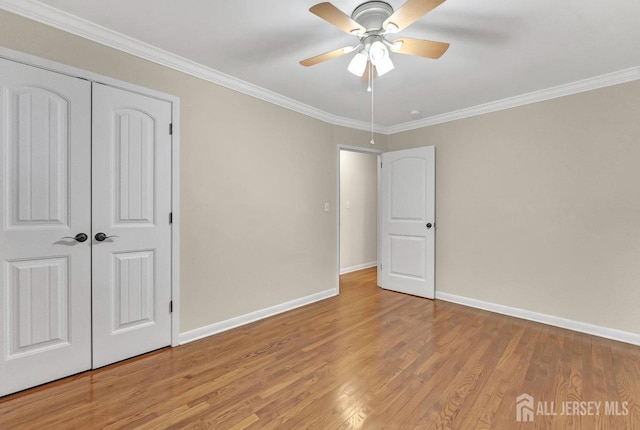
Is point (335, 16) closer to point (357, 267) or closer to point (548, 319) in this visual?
point (548, 319)

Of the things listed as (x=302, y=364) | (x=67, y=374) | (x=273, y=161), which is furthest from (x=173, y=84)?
(x=302, y=364)

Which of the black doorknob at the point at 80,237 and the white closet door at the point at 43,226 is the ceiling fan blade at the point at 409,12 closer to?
the white closet door at the point at 43,226

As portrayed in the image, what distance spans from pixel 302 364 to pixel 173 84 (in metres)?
2.56

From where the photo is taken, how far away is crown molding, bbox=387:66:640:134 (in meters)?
2.64

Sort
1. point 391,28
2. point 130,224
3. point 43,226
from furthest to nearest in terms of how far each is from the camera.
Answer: point 130,224 → point 43,226 → point 391,28

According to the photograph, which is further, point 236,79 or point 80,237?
point 236,79

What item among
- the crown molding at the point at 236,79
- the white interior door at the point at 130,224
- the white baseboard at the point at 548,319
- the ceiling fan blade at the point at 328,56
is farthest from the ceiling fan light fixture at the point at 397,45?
the white baseboard at the point at 548,319

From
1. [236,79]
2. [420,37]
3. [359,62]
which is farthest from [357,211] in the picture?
[359,62]

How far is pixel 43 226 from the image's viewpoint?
1.93 m

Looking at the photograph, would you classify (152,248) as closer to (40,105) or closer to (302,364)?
(40,105)

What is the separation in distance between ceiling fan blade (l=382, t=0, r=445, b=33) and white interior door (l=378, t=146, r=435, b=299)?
2.50 metres

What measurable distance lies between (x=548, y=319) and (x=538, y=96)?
2.36 metres

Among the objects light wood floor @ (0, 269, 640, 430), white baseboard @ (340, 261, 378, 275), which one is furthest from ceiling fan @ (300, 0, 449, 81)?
white baseboard @ (340, 261, 378, 275)

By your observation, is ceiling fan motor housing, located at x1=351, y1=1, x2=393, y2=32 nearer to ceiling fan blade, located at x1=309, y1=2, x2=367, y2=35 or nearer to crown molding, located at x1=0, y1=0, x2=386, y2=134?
ceiling fan blade, located at x1=309, y1=2, x2=367, y2=35
